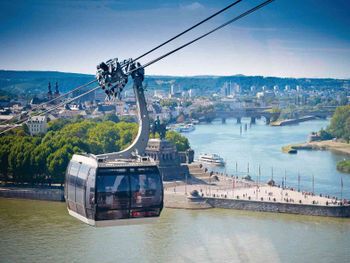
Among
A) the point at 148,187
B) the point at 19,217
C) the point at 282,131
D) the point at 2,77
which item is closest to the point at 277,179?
the point at 19,217

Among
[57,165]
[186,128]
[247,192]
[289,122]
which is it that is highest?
[57,165]

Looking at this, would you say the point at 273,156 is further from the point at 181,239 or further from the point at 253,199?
the point at 181,239

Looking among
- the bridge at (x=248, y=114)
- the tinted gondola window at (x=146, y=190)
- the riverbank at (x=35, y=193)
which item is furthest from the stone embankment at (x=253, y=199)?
the bridge at (x=248, y=114)

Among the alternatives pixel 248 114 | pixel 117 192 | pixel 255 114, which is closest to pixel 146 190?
pixel 117 192

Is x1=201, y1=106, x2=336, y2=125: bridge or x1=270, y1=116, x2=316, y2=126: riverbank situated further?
x1=201, y1=106, x2=336, y2=125: bridge

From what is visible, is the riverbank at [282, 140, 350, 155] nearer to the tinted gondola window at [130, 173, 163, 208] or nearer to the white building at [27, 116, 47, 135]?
the white building at [27, 116, 47, 135]

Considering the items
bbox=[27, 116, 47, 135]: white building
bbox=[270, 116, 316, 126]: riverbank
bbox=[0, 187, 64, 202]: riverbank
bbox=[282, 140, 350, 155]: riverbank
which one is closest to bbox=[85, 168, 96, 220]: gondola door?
bbox=[0, 187, 64, 202]: riverbank
